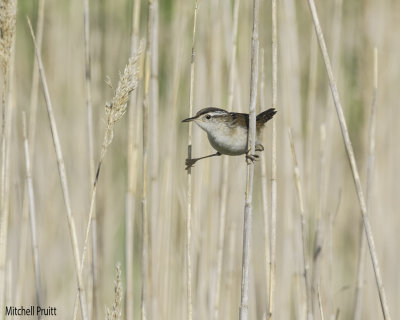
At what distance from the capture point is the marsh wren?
2332 millimetres

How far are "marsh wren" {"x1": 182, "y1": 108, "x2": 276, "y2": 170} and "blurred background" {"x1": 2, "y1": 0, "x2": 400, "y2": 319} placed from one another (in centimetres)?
9

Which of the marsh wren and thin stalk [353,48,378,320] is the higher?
the marsh wren

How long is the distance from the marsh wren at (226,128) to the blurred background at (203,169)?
0.31 feet

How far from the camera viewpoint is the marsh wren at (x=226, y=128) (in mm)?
2332

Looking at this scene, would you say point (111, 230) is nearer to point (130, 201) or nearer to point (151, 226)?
point (151, 226)

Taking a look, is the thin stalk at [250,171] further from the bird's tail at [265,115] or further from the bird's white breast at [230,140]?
the bird's tail at [265,115]

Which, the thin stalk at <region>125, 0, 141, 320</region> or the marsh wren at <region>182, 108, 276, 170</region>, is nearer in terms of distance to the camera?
the thin stalk at <region>125, 0, 141, 320</region>

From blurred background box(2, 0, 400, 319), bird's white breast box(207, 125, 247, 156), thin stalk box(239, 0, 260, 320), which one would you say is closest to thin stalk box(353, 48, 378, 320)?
blurred background box(2, 0, 400, 319)

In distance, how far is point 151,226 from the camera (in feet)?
7.42

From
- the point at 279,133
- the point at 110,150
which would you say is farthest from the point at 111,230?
the point at 279,133

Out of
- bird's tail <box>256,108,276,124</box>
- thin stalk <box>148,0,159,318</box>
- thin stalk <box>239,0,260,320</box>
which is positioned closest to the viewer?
thin stalk <box>239,0,260,320</box>

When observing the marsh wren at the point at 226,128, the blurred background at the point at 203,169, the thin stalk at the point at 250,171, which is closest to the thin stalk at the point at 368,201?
the blurred background at the point at 203,169

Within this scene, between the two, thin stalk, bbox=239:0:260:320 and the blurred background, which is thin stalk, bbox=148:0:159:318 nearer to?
the blurred background

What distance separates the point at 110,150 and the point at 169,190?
0.92 metres
